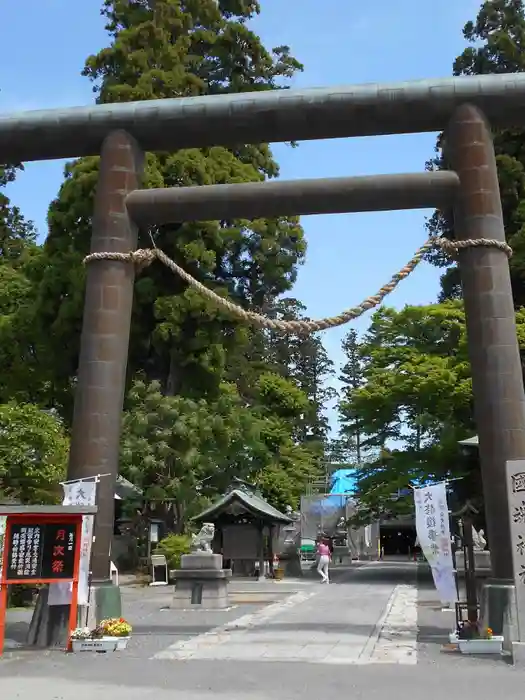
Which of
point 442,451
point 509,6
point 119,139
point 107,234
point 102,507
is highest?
point 509,6

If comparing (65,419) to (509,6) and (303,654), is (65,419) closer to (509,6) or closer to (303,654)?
(303,654)

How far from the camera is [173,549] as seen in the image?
21.6 meters

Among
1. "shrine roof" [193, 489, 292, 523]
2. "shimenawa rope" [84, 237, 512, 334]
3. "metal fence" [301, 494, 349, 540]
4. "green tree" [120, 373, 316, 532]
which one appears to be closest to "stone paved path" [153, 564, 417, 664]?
"shimenawa rope" [84, 237, 512, 334]

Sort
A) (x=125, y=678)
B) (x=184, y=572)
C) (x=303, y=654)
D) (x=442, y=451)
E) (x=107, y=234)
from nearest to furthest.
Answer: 1. (x=125, y=678)
2. (x=303, y=654)
3. (x=107, y=234)
4. (x=184, y=572)
5. (x=442, y=451)

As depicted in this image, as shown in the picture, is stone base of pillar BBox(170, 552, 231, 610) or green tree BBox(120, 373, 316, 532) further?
green tree BBox(120, 373, 316, 532)

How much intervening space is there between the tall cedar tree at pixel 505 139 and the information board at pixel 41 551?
65.3ft

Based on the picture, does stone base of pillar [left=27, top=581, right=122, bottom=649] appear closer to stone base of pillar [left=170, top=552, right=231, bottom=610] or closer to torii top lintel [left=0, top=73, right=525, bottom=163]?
stone base of pillar [left=170, top=552, right=231, bottom=610]

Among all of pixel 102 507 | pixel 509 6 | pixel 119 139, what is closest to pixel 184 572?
pixel 102 507

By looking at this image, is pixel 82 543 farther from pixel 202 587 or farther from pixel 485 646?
pixel 202 587

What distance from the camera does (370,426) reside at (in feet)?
79.2

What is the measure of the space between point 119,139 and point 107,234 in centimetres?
139

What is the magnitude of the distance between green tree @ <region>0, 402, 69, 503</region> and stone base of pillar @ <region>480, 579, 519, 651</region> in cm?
1060

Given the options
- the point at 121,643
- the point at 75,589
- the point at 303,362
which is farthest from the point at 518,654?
the point at 303,362

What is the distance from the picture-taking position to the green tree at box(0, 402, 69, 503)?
52.4 feet
